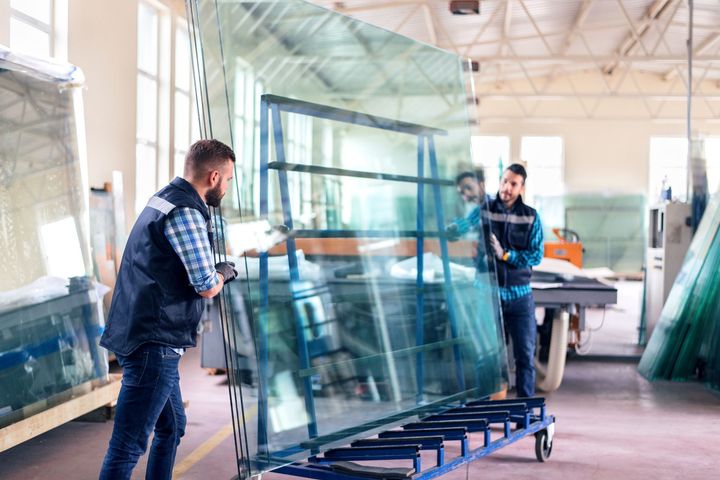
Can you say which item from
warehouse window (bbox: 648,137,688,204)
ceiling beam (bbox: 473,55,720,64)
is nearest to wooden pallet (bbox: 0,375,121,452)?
ceiling beam (bbox: 473,55,720,64)

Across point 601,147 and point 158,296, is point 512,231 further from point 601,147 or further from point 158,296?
point 601,147

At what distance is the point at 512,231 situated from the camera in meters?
5.04

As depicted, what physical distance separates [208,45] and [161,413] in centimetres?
144

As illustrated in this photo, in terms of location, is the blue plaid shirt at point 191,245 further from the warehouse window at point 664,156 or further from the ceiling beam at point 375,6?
the warehouse window at point 664,156

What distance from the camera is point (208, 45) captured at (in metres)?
3.14

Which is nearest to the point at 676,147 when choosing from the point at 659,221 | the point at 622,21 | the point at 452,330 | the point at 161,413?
the point at 622,21

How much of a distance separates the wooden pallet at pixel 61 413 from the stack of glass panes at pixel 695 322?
184 inches

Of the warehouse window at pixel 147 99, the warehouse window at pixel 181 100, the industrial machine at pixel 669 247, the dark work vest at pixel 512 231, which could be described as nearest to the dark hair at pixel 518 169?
the dark work vest at pixel 512 231

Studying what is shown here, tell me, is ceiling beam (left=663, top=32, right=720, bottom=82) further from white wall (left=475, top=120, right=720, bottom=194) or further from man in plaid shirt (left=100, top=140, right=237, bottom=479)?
man in plaid shirt (left=100, top=140, right=237, bottom=479)

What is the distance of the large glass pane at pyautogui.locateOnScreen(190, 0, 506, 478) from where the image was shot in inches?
126

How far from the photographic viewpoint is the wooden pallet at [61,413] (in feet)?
13.4

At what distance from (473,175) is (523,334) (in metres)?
1.12

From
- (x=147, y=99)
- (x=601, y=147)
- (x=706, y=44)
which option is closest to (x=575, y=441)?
(x=147, y=99)

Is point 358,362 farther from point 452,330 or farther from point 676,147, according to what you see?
point 676,147
